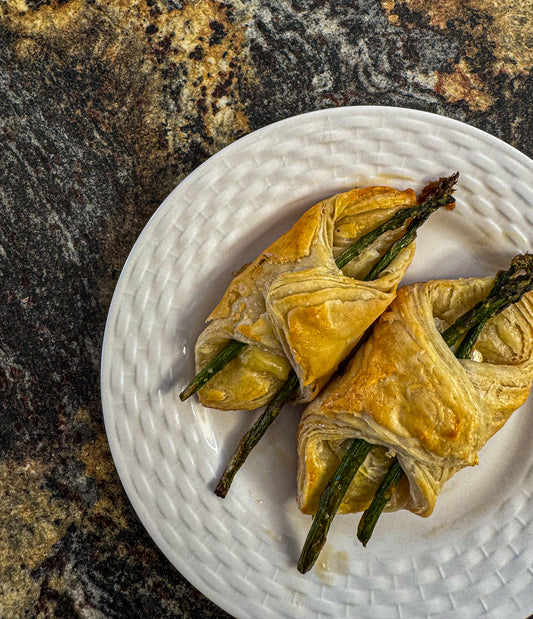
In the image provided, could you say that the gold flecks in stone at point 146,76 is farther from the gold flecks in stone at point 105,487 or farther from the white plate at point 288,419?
the gold flecks in stone at point 105,487

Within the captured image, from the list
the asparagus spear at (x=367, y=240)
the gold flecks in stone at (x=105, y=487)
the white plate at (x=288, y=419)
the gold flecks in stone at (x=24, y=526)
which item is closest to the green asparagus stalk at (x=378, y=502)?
the white plate at (x=288, y=419)

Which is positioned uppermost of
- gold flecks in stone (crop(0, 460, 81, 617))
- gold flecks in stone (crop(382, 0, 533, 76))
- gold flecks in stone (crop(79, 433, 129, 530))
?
gold flecks in stone (crop(382, 0, 533, 76))

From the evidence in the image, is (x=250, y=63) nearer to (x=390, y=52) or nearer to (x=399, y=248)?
(x=390, y=52)

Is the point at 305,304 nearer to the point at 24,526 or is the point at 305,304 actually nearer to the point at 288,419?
the point at 288,419

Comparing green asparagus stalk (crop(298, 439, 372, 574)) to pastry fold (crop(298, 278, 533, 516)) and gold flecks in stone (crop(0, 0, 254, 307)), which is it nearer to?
pastry fold (crop(298, 278, 533, 516))

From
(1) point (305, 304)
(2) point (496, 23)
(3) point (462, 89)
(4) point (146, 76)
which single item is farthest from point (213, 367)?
(2) point (496, 23)

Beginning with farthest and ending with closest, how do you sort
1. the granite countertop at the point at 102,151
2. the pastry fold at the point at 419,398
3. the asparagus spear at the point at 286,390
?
the granite countertop at the point at 102,151, the asparagus spear at the point at 286,390, the pastry fold at the point at 419,398

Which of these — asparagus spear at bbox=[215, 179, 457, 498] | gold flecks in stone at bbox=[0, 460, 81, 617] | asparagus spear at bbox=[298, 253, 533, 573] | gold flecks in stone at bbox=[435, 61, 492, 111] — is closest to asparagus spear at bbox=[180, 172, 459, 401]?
asparagus spear at bbox=[215, 179, 457, 498]
